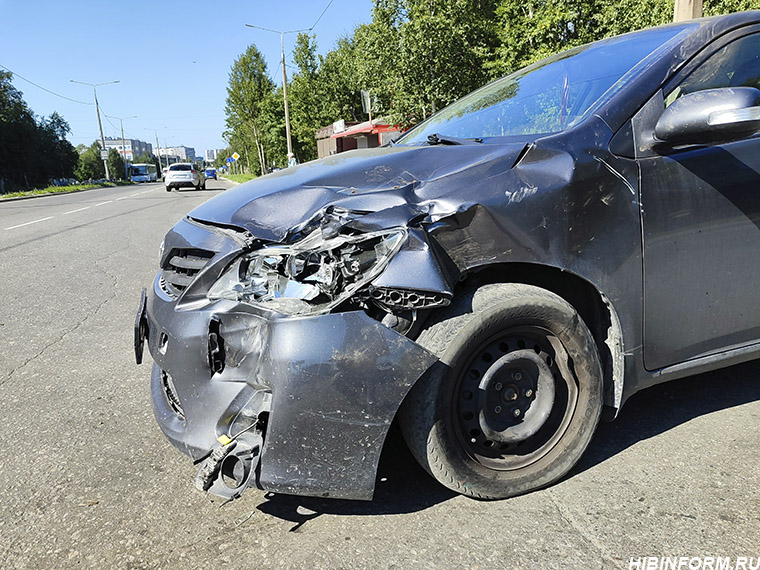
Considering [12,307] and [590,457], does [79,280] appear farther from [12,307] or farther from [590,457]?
[590,457]

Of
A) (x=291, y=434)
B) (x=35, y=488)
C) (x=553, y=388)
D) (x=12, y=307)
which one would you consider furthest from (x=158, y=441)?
(x=12, y=307)

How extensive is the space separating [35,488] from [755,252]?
312 cm

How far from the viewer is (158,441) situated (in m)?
2.69

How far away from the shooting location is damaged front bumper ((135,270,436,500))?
5.80 ft

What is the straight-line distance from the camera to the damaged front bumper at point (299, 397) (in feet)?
A: 5.80

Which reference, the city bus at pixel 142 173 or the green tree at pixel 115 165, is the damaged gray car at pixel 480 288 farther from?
the green tree at pixel 115 165

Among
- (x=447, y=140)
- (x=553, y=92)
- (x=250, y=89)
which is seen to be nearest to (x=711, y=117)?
(x=553, y=92)

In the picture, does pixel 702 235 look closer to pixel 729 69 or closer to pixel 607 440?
pixel 729 69

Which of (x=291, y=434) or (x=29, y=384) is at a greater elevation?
(x=291, y=434)

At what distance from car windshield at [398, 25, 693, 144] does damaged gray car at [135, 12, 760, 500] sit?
0.02 meters

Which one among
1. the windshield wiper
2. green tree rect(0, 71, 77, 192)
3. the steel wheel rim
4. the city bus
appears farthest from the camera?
the city bus

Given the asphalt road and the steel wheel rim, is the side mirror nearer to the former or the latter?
the steel wheel rim

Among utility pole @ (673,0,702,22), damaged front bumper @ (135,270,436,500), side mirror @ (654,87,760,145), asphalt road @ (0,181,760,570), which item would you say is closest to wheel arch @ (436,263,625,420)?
asphalt road @ (0,181,760,570)

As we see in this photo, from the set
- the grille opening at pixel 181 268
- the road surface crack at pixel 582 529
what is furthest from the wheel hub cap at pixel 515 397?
the grille opening at pixel 181 268
